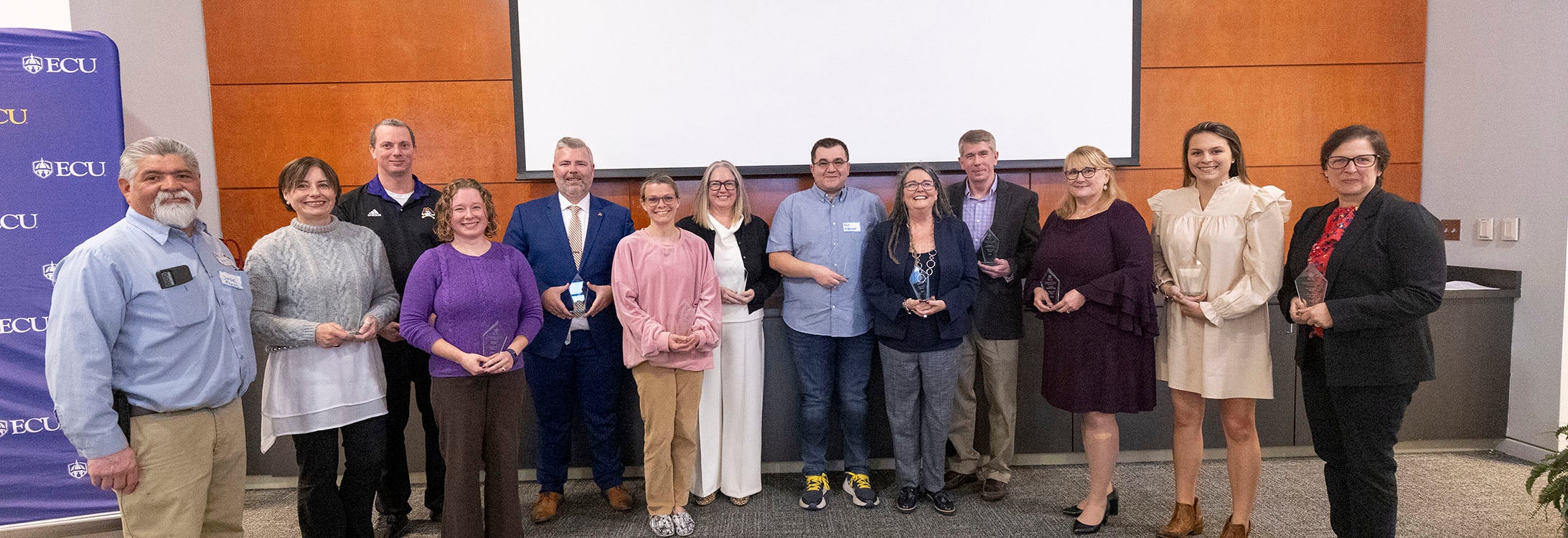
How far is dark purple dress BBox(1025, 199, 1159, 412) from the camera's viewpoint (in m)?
2.68

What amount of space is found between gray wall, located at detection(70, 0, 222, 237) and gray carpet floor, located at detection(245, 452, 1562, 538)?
2.09 meters

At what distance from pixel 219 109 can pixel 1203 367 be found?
5.31 m

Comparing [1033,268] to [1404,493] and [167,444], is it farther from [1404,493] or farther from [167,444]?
[167,444]

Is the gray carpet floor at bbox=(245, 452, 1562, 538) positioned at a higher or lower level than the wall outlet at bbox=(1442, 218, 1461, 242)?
lower

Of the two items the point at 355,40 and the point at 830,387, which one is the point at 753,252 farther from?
the point at 355,40

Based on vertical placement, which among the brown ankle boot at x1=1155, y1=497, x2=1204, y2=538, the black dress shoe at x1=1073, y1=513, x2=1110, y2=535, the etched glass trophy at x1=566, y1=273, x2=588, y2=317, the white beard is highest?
the white beard

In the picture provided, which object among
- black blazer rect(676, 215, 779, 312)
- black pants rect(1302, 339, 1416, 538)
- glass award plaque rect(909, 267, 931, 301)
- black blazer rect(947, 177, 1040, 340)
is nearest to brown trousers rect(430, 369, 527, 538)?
black blazer rect(676, 215, 779, 312)

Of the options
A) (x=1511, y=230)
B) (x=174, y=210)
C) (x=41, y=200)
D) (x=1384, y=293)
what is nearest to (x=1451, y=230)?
(x=1511, y=230)

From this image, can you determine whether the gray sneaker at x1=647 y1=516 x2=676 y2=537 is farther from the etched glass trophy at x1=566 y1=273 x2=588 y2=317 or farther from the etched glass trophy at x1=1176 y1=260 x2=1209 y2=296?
the etched glass trophy at x1=1176 y1=260 x2=1209 y2=296

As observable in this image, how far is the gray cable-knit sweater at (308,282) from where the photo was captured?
2.31 meters

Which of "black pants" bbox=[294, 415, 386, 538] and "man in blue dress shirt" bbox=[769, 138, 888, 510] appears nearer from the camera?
"black pants" bbox=[294, 415, 386, 538]

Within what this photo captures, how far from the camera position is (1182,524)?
2.85m

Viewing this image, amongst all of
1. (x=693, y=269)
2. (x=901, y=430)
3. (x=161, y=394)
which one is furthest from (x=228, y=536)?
(x=901, y=430)

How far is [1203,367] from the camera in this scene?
2609 mm
